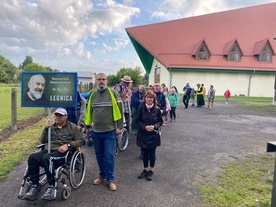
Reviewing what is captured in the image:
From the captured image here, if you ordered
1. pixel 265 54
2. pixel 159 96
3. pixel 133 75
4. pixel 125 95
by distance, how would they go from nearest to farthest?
pixel 125 95, pixel 159 96, pixel 265 54, pixel 133 75

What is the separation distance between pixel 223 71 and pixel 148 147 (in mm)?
26108

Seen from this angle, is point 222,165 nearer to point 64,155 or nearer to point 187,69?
point 64,155

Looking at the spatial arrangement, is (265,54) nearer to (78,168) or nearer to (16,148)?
(16,148)

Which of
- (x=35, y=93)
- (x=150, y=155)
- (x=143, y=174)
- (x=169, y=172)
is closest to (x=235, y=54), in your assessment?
(x=169, y=172)

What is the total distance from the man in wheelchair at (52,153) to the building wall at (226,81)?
81.3 feet

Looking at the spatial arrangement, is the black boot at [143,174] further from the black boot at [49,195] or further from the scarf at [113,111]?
the black boot at [49,195]

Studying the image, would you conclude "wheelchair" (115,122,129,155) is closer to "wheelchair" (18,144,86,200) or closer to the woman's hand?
the woman's hand

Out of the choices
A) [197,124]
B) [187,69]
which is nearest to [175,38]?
[187,69]

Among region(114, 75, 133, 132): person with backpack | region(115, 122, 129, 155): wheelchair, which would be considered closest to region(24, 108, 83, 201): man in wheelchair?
region(115, 122, 129, 155): wheelchair

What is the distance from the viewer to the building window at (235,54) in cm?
2839

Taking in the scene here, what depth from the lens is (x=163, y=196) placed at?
3717 millimetres

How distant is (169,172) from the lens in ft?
15.4

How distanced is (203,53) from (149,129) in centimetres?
2597

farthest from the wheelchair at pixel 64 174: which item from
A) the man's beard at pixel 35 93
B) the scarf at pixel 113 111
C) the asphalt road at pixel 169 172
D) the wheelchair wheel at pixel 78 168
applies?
the man's beard at pixel 35 93
